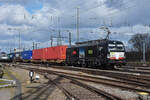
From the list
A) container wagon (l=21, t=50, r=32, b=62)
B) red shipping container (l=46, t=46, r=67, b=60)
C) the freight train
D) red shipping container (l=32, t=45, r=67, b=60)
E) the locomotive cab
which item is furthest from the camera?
container wagon (l=21, t=50, r=32, b=62)

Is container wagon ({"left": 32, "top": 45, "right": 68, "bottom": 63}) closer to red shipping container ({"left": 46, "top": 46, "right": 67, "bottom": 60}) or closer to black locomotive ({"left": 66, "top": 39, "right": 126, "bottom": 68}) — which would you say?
red shipping container ({"left": 46, "top": 46, "right": 67, "bottom": 60})

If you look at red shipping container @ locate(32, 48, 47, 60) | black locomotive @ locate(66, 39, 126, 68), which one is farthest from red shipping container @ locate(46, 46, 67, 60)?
black locomotive @ locate(66, 39, 126, 68)

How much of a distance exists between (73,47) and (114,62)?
10067mm

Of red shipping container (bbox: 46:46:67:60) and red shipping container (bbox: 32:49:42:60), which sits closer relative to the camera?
red shipping container (bbox: 46:46:67:60)

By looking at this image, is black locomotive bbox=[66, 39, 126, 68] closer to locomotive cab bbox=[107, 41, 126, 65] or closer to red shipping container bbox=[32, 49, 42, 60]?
locomotive cab bbox=[107, 41, 126, 65]

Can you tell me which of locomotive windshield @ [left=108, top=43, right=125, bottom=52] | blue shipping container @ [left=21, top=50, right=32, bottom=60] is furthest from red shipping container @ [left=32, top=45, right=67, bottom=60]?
locomotive windshield @ [left=108, top=43, right=125, bottom=52]

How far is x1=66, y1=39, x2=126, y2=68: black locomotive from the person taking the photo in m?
22.2

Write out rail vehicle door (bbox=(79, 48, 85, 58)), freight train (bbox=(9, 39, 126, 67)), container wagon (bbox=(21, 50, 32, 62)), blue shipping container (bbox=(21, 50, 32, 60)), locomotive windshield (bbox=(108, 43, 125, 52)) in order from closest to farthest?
freight train (bbox=(9, 39, 126, 67))
locomotive windshield (bbox=(108, 43, 125, 52))
rail vehicle door (bbox=(79, 48, 85, 58))
blue shipping container (bbox=(21, 50, 32, 60))
container wagon (bbox=(21, 50, 32, 62))

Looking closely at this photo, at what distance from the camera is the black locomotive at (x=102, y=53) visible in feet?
72.7

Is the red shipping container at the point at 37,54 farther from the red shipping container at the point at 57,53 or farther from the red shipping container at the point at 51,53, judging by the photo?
the red shipping container at the point at 57,53

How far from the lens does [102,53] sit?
23.0 metres

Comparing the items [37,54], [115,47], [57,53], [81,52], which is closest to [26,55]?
[37,54]

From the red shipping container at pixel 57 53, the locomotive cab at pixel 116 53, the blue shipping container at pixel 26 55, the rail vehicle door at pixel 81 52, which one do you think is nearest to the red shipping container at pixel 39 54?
the blue shipping container at pixel 26 55

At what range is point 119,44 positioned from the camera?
23234 millimetres
